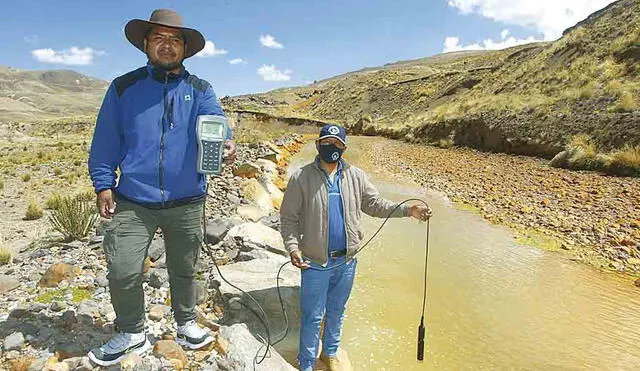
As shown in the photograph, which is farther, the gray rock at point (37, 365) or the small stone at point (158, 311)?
the small stone at point (158, 311)

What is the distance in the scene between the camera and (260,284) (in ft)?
13.6

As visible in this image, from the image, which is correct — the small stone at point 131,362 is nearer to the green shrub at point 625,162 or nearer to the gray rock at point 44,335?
the gray rock at point 44,335

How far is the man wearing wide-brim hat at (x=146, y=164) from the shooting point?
2.74m

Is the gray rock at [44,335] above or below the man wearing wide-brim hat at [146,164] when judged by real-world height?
below

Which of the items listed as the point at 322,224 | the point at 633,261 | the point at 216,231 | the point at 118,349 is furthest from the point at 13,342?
the point at 633,261

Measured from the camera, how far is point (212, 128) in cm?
291

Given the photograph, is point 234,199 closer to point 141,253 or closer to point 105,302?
point 105,302

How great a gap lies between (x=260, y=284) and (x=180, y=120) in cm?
189

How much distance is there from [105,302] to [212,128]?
6.29ft

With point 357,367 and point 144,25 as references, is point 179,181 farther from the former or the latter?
point 357,367

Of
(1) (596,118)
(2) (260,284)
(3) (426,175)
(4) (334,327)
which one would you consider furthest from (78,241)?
(1) (596,118)

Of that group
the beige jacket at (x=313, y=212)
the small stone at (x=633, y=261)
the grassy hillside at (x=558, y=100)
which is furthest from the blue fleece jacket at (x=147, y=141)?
the grassy hillside at (x=558, y=100)

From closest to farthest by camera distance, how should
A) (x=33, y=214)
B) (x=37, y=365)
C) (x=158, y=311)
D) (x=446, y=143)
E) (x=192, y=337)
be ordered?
(x=37, y=365)
(x=192, y=337)
(x=158, y=311)
(x=33, y=214)
(x=446, y=143)

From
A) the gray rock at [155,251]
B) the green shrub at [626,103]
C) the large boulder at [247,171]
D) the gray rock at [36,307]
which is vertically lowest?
the gray rock at [36,307]
